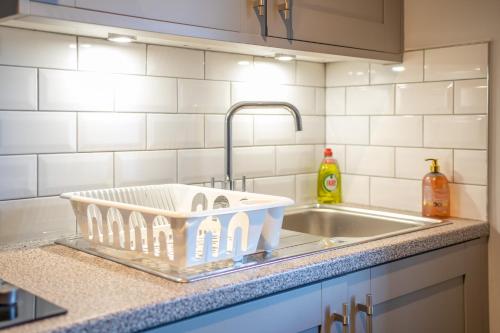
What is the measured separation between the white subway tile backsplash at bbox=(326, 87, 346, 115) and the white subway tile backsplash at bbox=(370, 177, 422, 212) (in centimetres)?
29

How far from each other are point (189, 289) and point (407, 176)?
113 centimetres

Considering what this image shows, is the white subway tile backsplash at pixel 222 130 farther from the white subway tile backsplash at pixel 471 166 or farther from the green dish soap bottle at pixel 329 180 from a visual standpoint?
the white subway tile backsplash at pixel 471 166

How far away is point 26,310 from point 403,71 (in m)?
1.45

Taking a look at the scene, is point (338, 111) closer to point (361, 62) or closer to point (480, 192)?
point (361, 62)

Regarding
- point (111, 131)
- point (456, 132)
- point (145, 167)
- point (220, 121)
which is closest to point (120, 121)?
point (111, 131)

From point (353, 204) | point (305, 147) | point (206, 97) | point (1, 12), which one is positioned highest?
point (1, 12)

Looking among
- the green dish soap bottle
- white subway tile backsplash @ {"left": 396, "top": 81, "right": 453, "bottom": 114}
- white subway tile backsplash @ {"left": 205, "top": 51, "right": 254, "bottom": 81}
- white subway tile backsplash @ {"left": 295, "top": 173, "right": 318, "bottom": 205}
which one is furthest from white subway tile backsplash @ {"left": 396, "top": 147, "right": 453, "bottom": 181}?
white subway tile backsplash @ {"left": 205, "top": 51, "right": 254, "bottom": 81}

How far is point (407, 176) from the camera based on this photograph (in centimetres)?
200

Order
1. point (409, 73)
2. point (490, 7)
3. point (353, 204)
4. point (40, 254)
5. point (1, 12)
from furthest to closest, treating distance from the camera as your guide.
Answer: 1. point (353, 204)
2. point (409, 73)
3. point (490, 7)
4. point (40, 254)
5. point (1, 12)

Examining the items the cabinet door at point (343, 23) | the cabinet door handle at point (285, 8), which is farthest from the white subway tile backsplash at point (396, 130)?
the cabinet door handle at point (285, 8)

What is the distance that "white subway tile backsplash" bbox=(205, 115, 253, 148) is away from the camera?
6.12 feet

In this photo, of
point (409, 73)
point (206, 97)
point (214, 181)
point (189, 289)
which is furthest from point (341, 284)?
point (409, 73)

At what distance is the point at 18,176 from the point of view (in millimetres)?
1440

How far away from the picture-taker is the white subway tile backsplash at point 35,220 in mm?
1424
